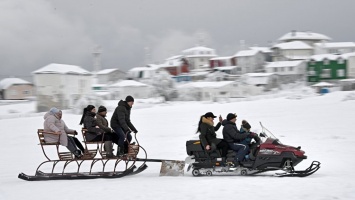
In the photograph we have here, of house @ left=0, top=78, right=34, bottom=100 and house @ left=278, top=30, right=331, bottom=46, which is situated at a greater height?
house @ left=278, top=30, right=331, bottom=46

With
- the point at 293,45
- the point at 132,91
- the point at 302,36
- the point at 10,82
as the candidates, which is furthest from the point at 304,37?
the point at 10,82

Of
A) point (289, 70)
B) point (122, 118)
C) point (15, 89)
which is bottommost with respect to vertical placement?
point (15, 89)

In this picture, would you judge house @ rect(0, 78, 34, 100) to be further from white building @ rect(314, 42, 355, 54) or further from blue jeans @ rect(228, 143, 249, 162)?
blue jeans @ rect(228, 143, 249, 162)

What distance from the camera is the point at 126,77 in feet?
412

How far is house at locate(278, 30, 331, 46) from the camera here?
378ft

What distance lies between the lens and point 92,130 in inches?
483

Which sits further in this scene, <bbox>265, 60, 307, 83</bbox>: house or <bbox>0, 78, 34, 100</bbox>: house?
<bbox>0, 78, 34, 100</bbox>: house

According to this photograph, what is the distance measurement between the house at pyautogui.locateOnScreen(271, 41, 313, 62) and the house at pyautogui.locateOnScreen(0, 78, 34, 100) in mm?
53154

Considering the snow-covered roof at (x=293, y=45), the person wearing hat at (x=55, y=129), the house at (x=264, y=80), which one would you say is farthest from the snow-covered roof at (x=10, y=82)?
the person wearing hat at (x=55, y=129)

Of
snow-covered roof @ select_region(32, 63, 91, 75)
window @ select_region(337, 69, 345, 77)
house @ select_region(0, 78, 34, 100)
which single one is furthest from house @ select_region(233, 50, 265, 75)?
house @ select_region(0, 78, 34, 100)

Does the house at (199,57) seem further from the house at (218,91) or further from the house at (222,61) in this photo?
the house at (218,91)

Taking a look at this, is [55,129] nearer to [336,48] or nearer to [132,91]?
[132,91]

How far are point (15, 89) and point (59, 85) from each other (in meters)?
26.2

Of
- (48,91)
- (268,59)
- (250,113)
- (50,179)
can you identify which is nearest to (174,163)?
(50,179)
